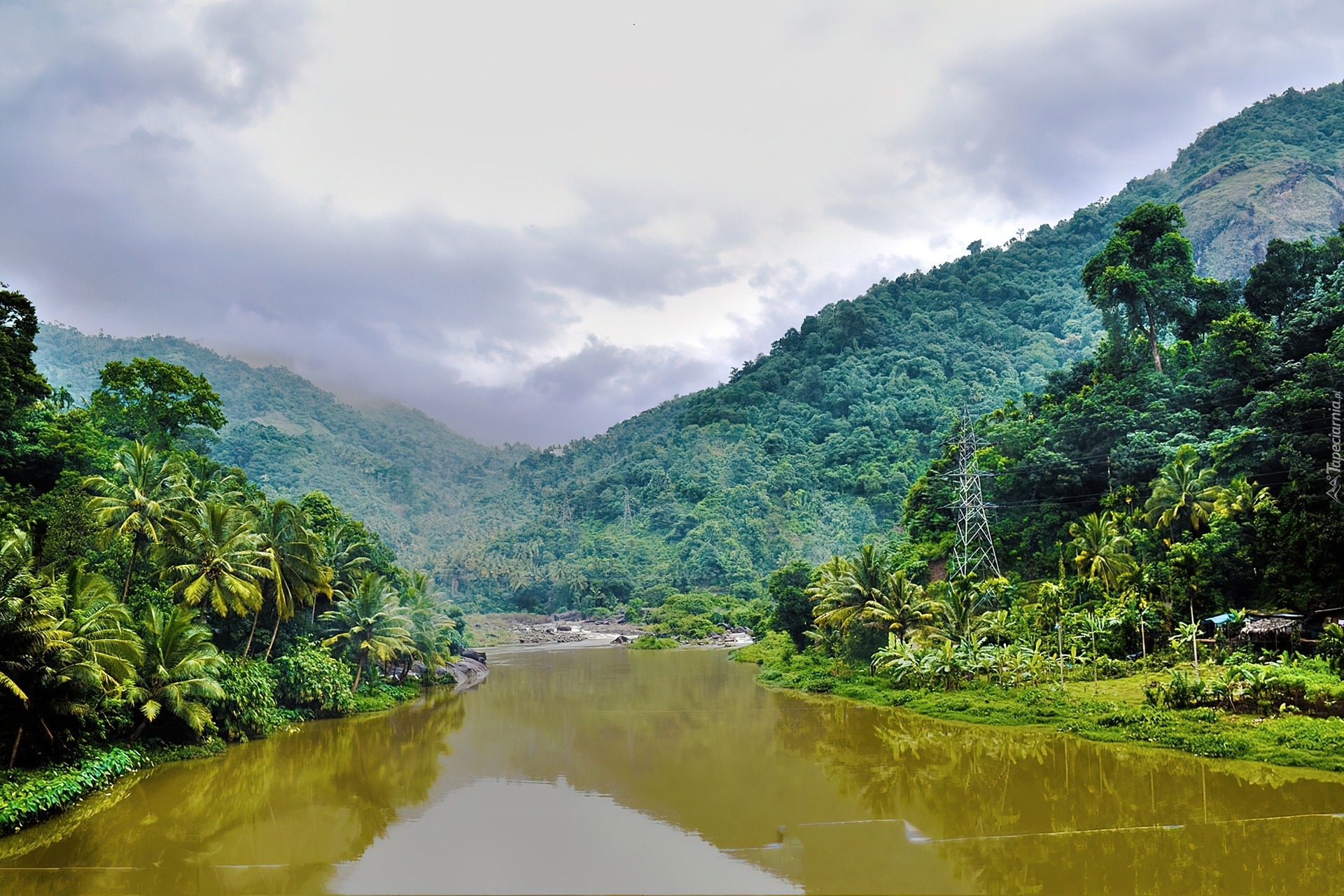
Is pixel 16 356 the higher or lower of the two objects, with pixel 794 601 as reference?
higher

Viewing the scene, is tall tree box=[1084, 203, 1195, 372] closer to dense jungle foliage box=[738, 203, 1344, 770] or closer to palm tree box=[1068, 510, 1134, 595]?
dense jungle foliage box=[738, 203, 1344, 770]

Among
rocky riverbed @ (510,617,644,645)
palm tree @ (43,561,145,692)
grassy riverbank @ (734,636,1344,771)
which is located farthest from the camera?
rocky riverbed @ (510,617,644,645)

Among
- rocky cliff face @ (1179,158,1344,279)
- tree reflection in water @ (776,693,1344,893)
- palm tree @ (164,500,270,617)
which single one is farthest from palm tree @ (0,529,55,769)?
rocky cliff face @ (1179,158,1344,279)

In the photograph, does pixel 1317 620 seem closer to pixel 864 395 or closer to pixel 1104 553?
pixel 1104 553

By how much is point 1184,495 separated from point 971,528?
9.68 m

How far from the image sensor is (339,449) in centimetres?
13238

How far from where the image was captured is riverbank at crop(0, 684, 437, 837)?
13273 mm

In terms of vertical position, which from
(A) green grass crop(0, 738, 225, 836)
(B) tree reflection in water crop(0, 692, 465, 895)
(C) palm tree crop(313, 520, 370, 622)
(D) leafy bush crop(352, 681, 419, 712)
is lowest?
(D) leafy bush crop(352, 681, 419, 712)

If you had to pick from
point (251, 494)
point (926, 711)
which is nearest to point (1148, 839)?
point (926, 711)

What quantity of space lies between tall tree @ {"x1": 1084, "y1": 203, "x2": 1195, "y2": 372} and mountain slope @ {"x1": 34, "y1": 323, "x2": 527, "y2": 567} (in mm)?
82486

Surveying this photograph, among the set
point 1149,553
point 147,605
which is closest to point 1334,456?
point 1149,553

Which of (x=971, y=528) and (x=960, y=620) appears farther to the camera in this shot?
(x=971, y=528)

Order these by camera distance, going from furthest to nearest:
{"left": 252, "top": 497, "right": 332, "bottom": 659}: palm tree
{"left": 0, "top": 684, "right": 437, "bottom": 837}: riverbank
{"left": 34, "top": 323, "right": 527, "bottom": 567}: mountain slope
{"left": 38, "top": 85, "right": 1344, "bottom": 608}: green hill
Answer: {"left": 34, "top": 323, "right": 527, "bottom": 567}: mountain slope
{"left": 38, "top": 85, "right": 1344, "bottom": 608}: green hill
{"left": 252, "top": 497, "right": 332, "bottom": 659}: palm tree
{"left": 0, "top": 684, "right": 437, "bottom": 837}: riverbank

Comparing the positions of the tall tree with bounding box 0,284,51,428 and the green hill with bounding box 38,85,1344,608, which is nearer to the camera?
the tall tree with bounding box 0,284,51,428
